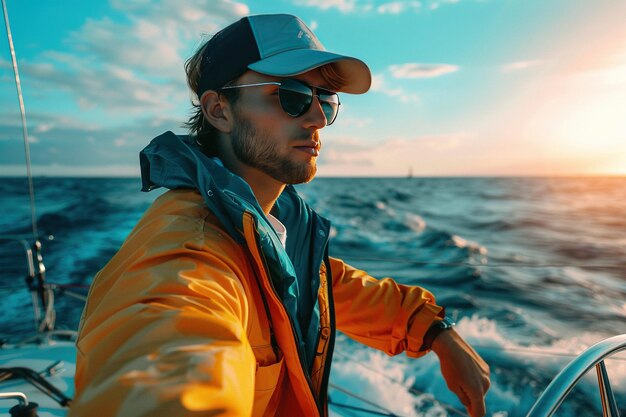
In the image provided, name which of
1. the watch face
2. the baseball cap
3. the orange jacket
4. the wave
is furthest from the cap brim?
the wave

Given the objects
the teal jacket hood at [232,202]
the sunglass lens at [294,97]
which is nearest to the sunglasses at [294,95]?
the sunglass lens at [294,97]

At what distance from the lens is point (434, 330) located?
4.14ft

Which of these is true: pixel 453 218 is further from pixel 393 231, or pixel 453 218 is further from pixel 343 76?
pixel 343 76

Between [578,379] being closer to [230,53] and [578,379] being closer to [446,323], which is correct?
[446,323]

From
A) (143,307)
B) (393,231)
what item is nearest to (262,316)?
(143,307)

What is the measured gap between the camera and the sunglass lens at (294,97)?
1.14 m

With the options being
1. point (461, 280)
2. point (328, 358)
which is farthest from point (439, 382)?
point (461, 280)

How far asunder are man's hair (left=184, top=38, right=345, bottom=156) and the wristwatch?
29.7 inches

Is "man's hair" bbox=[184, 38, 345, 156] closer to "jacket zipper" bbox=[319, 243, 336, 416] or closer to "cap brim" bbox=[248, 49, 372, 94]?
"cap brim" bbox=[248, 49, 372, 94]

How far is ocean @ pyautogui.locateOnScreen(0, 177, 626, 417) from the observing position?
263cm

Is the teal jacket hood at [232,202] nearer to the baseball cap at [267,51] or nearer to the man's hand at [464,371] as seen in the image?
the baseball cap at [267,51]

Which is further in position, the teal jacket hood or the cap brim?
the cap brim

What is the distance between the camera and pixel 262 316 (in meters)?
0.87

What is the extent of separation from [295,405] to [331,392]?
131cm
